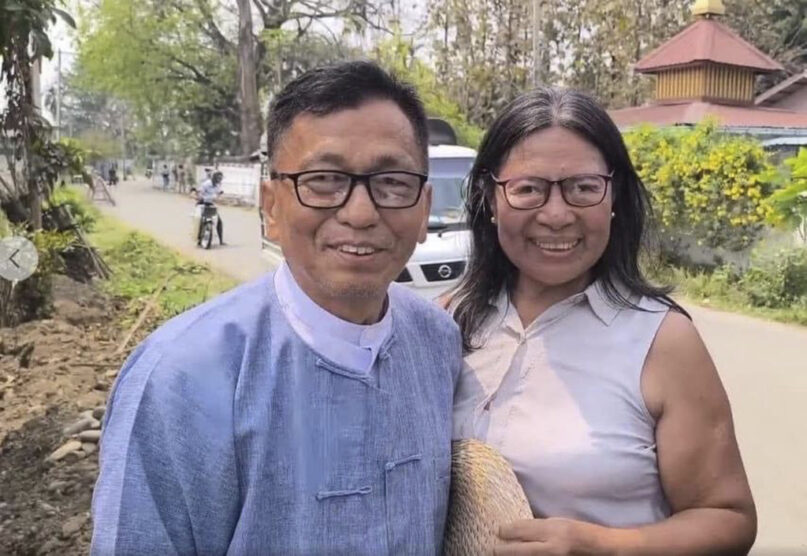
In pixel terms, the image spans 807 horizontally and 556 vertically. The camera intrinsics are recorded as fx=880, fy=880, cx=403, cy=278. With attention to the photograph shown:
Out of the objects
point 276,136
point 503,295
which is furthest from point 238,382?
point 503,295

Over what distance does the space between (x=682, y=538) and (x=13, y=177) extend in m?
8.15

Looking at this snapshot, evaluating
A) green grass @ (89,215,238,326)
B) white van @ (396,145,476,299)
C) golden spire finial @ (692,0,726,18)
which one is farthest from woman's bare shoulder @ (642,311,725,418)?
golden spire finial @ (692,0,726,18)

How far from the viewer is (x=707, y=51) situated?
17.0 metres

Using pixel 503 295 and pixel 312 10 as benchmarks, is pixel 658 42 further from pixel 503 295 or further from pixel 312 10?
pixel 503 295

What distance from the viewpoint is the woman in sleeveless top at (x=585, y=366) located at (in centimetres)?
167

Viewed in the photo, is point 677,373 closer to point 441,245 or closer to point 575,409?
point 575,409

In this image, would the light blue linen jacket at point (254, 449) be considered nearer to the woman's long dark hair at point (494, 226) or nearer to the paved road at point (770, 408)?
the woman's long dark hair at point (494, 226)

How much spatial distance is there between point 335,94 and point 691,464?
3.13 feet

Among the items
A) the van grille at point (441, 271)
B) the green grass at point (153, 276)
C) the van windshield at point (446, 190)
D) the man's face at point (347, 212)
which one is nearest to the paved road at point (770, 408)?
the green grass at point (153, 276)

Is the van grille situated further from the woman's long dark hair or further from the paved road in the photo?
the woman's long dark hair

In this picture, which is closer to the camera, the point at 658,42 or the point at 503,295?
the point at 503,295

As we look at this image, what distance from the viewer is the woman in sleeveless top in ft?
5.48

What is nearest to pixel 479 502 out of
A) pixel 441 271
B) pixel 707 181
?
pixel 441 271

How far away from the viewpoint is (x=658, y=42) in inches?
949
